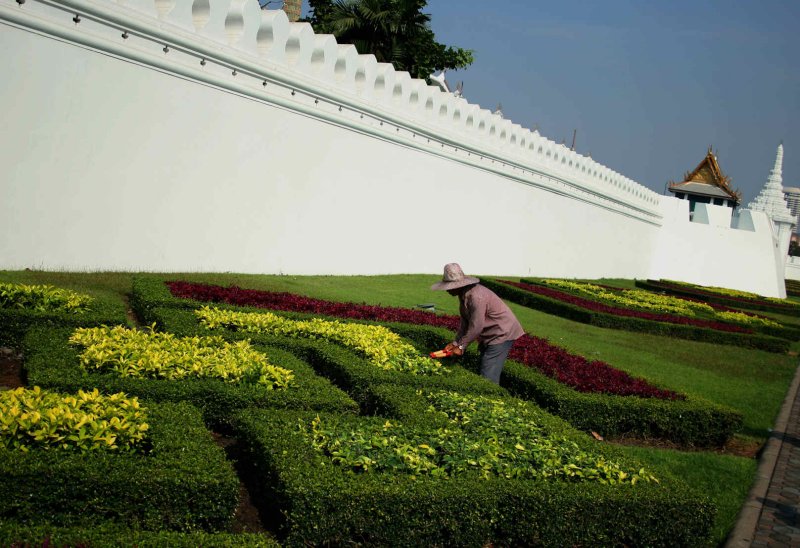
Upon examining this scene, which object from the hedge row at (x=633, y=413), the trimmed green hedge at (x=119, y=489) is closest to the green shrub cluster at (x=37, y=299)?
the trimmed green hedge at (x=119, y=489)

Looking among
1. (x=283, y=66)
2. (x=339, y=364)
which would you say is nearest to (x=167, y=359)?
(x=339, y=364)

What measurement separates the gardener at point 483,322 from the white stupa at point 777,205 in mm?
45168

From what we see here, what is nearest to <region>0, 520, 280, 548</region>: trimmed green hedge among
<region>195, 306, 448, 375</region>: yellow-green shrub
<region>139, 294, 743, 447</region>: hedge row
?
<region>139, 294, 743, 447</region>: hedge row

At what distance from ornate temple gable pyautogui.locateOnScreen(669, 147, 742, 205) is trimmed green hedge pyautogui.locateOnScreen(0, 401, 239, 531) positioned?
4825cm

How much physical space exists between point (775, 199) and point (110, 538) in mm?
54369

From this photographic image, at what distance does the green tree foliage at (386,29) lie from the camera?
998 inches

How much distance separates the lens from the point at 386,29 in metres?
25.6

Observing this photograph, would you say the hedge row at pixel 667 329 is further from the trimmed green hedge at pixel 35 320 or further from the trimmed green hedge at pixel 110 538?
the trimmed green hedge at pixel 110 538

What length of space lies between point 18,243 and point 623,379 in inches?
266

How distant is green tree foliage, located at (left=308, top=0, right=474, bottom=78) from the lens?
25.3 m

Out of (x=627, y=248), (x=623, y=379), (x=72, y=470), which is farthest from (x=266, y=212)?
(x=627, y=248)

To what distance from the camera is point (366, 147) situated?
1450 centimetres

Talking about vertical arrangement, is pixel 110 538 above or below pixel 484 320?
below

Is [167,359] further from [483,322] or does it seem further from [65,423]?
[483,322]
